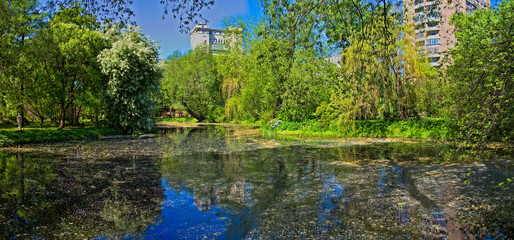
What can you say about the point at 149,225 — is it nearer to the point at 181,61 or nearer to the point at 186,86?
the point at 186,86

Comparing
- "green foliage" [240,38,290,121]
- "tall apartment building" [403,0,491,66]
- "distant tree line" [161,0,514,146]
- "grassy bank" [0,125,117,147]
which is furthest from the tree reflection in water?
"green foliage" [240,38,290,121]

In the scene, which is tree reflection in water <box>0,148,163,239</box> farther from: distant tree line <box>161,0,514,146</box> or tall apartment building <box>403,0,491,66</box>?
tall apartment building <box>403,0,491,66</box>

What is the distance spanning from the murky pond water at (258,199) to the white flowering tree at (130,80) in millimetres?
14555

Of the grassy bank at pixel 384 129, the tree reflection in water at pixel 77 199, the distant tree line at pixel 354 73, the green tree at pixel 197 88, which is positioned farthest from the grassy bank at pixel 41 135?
the green tree at pixel 197 88

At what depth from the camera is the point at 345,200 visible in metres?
7.41

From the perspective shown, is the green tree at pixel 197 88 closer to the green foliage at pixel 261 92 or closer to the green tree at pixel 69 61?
the green foliage at pixel 261 92

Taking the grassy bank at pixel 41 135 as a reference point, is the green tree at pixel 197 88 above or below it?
above

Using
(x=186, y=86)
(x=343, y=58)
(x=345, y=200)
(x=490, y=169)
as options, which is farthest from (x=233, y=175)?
(x=186, y=86)

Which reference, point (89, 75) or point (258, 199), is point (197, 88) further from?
point (258, 199)

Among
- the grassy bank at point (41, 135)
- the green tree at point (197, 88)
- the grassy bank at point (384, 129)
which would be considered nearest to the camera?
the grassy bank at point (41, 135)

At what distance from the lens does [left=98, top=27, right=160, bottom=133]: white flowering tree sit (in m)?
26.9

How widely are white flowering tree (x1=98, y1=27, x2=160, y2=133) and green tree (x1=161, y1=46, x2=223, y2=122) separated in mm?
22745

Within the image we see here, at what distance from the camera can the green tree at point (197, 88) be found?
53.8m

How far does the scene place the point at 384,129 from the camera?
22.7 meters
